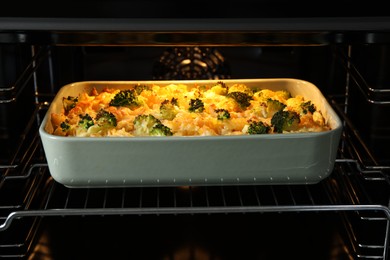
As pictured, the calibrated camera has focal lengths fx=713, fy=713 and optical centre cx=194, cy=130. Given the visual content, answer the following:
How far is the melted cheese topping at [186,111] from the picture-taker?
134cm

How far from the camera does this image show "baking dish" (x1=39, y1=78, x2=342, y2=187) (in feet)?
4.10

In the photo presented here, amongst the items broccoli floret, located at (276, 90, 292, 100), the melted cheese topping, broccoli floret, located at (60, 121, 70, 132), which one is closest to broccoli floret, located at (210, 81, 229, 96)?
the melted cheese topping

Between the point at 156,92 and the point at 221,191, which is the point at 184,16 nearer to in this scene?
the point at 156,92

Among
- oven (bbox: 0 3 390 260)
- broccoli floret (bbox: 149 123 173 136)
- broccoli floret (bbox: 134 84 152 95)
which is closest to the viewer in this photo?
oven (bbox: 0 3 390 260)

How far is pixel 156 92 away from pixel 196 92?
0.09 metres

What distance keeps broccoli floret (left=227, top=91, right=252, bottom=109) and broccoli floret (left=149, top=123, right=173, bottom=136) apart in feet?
0.71

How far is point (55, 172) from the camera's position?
1283 mm

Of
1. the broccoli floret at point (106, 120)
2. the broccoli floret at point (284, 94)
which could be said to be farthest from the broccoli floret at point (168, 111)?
the broccoli floret at point (284, 94)

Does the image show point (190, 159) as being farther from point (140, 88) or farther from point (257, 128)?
point (140, 88)

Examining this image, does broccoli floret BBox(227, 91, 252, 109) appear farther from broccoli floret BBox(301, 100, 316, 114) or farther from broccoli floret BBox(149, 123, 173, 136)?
broccoli floret BBox(149, 123, 173, 136)

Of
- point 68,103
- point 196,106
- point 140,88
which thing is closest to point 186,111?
point 196,106

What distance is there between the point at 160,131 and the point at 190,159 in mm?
78

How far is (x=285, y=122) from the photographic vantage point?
134 cm

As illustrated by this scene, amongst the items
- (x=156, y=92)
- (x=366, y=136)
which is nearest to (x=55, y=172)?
(x=156, y=92)
